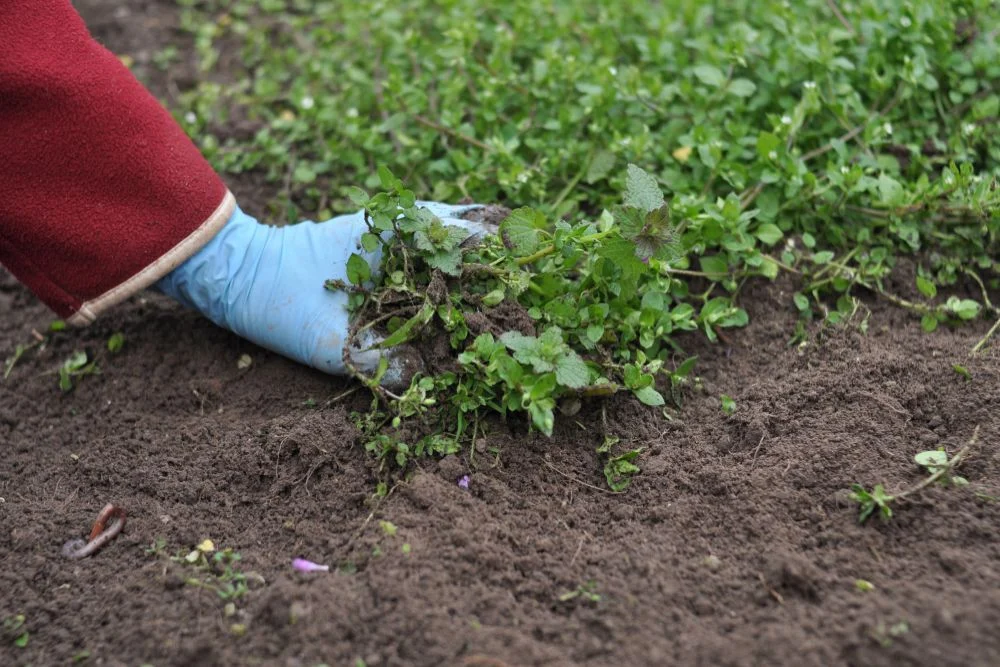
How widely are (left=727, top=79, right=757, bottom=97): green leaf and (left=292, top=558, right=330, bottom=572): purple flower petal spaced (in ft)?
5.95

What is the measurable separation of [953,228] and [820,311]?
49 centimetres

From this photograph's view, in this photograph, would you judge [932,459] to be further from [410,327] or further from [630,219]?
[410,327]

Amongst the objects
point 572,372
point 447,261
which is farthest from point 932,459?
point 447,261

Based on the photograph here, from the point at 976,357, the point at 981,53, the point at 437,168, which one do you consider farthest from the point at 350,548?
the point at 981,53

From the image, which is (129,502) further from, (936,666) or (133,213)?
(936,666)

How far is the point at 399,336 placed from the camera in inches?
83.7

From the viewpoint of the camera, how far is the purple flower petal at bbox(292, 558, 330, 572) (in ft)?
6.16

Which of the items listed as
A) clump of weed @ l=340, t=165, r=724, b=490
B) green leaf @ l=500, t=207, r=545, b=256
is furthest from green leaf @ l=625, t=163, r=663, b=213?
green leaf @ l=500, t=207, r=545, b=256

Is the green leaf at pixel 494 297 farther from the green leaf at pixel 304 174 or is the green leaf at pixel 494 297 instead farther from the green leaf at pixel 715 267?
the green leaf at pixel 304 174

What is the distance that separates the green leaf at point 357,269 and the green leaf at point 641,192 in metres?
0.62

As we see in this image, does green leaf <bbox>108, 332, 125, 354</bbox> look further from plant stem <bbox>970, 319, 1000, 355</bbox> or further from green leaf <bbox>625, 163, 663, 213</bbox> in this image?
plant stem <bbox>970, 319, 1000, 355</bbox>

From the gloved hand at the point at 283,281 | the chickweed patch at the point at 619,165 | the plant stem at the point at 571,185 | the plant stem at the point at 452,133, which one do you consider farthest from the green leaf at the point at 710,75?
the gloved hand at the point at 283,281

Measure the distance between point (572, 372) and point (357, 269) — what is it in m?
0.57

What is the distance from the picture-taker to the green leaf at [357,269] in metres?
2.21
